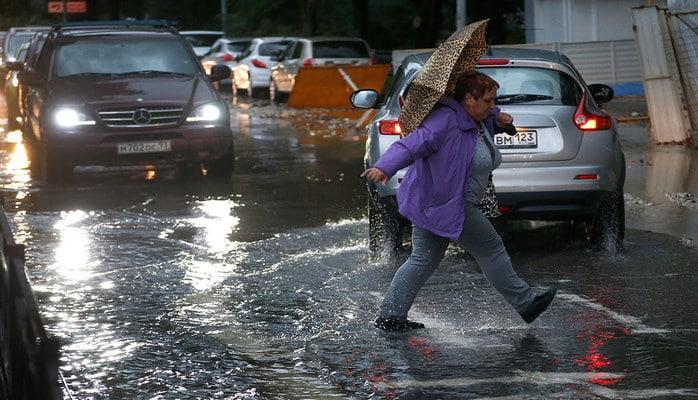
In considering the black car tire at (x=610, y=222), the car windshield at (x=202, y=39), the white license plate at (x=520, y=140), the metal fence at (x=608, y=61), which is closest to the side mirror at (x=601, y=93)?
the black car tire at (x=610, y=222)

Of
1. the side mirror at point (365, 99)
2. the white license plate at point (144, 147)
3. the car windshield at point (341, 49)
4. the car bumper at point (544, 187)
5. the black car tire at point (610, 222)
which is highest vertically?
the side mirror at point (365, 99)

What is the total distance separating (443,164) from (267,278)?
8.25ft

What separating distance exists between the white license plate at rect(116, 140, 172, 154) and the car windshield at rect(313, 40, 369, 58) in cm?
1773

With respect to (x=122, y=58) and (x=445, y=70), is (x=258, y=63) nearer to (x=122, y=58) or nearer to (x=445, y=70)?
(x=122, y=58)

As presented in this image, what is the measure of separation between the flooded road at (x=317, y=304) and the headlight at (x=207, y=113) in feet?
4.31

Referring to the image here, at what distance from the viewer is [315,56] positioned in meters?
33.2

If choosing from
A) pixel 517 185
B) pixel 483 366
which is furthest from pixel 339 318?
pixel 517 185

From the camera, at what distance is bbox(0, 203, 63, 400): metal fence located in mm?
5457

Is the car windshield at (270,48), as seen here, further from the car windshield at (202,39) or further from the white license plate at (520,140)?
the white license plate at (520,140)

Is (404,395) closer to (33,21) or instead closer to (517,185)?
(517,185)

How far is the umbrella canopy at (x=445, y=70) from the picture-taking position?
748cm

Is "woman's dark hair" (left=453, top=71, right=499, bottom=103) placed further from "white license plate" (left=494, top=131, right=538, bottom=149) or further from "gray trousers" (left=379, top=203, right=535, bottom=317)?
"white license plate" (left=494, top=131, right=538, bottom=149)

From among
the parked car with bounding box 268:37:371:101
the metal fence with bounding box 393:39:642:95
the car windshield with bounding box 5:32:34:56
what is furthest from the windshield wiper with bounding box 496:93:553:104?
the car windshield with bounding box 5:32:34:56

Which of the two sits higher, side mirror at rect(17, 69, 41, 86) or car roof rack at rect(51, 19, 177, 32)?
car roof rack at rect(51, 19, 177, 32)
